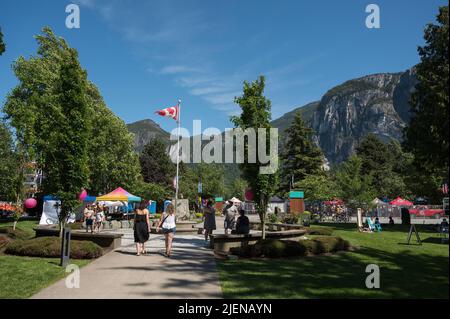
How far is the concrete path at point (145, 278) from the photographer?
729cm

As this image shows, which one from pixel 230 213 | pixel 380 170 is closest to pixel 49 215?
pixel 230 213

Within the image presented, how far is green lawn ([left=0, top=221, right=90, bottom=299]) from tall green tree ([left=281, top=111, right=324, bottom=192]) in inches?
1914

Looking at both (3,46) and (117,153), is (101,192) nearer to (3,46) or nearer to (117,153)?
(117,153)

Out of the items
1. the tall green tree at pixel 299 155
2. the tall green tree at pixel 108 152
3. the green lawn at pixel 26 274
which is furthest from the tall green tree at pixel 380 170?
the green lawn at pixel 26 274

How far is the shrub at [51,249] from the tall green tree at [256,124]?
6136 millimetres

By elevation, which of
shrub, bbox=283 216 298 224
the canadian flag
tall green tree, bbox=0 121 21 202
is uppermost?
the canadian flag

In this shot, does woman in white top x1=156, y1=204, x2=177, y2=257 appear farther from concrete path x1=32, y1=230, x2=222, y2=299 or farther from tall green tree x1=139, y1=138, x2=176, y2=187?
tall green tree x1=139, y1=138, x2=176, y2=187

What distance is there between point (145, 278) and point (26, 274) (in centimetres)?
313

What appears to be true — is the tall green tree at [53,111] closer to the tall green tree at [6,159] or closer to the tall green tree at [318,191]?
the tall green tree at [6,159]

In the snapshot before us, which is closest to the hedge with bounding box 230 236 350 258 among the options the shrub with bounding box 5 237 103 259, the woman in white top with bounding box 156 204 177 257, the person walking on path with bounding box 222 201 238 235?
the woman in white top with bounding box 156 204 177 257

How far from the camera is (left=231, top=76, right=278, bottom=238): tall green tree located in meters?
14.3

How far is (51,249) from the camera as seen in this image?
1226 cm
